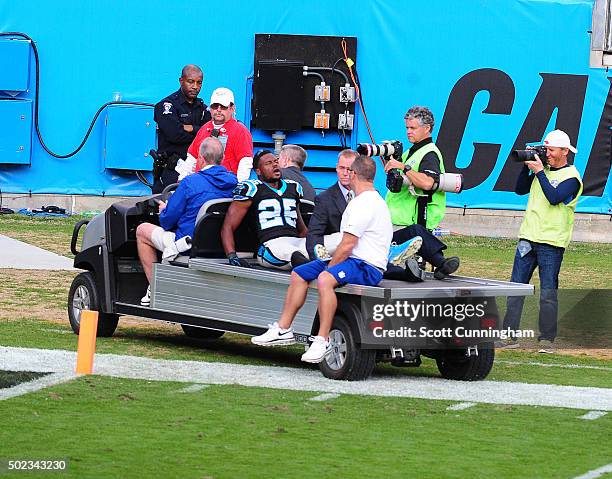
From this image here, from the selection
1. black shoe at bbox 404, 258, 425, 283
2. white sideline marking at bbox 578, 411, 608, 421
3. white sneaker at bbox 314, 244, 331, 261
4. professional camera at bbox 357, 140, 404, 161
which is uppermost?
professional camera at bbox 357, 140, 404, 161

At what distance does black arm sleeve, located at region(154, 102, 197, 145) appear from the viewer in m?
12.8

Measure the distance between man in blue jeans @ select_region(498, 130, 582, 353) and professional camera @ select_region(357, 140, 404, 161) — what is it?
5.28 ft

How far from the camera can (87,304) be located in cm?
1136

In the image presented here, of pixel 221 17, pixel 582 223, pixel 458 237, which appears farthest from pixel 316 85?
pixel 582 223

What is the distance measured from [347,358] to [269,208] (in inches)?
63.9

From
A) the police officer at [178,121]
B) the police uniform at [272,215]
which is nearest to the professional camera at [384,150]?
the police uniform at [272,215]

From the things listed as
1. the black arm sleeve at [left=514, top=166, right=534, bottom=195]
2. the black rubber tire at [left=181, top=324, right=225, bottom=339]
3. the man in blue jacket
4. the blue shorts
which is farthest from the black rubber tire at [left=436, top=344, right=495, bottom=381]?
the black arm sleeve at [left=514, top=166, right=534, bottom=195]

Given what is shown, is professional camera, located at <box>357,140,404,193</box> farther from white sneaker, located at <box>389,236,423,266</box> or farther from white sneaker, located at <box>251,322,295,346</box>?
white sneaker, located at <box>251,322,295,346</box>

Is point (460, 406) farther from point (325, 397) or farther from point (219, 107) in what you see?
point (219, 107)

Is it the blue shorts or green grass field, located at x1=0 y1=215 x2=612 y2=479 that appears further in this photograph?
the blue shorts

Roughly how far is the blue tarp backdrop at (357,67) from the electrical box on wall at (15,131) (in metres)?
0.02

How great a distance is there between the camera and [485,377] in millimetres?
9883

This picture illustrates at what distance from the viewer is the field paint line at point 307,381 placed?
8.99 m

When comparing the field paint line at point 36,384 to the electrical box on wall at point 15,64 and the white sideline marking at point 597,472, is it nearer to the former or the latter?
the white sideline marking at point 597,472
